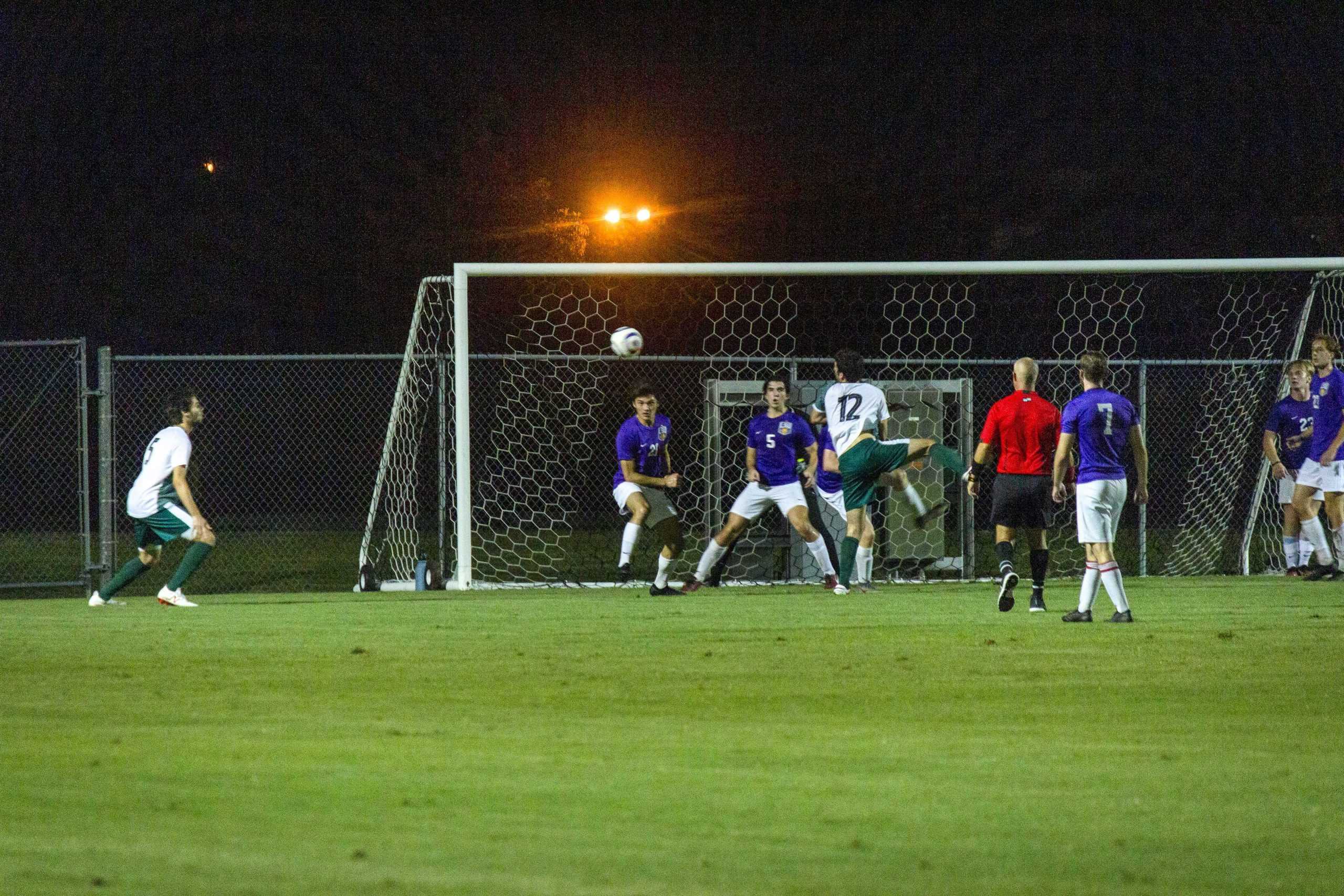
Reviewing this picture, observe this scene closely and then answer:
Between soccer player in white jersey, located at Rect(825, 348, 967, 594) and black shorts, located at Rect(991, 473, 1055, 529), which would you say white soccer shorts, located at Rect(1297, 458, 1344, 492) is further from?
black shorts, located at Rect(991, 473, 1055, 529)

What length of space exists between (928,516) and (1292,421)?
3813mm

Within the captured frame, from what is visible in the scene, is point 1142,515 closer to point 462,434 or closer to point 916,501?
point 916,501

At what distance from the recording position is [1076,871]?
4664 millimetres

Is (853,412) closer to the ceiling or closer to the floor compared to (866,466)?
closer to the ceiling

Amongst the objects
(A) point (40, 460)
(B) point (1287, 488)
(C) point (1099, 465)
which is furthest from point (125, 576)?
(A) point (40, 460)

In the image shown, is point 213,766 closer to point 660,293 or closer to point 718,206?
point 660,293

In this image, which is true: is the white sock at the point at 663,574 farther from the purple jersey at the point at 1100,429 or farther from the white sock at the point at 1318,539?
the white sock at the point at 1318,539

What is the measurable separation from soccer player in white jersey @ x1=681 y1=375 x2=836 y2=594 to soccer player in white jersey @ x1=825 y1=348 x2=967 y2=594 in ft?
0.81

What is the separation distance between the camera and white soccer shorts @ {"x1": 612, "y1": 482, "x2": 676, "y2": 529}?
51.2 ft

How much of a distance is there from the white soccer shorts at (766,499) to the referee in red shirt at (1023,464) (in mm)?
2139

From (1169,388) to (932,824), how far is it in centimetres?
2970

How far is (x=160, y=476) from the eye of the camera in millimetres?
13375

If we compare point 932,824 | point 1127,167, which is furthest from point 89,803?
point 1127,167

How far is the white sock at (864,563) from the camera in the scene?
15.7m
